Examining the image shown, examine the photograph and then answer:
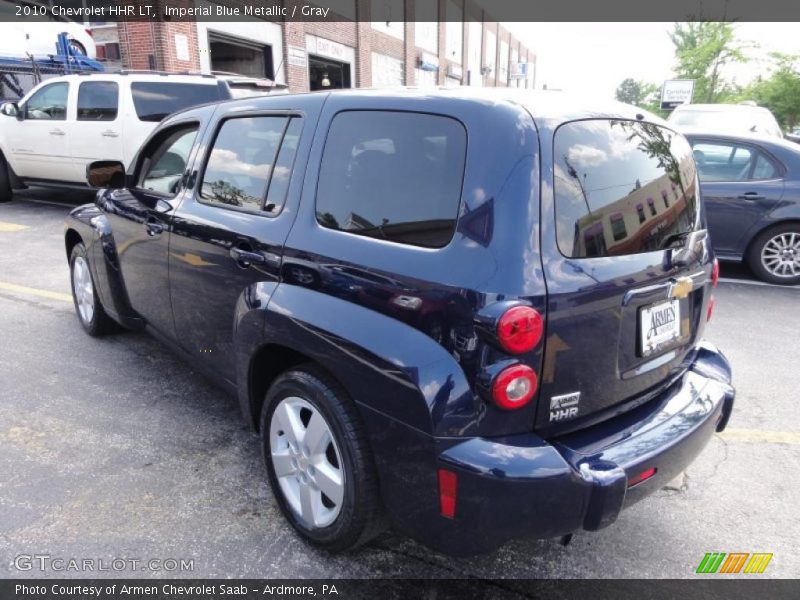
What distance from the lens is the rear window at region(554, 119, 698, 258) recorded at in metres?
1.95

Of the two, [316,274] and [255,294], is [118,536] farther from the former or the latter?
[316,274]

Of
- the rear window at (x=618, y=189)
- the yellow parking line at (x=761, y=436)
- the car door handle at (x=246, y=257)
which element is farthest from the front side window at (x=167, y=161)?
the yellow parking line at (x=761, y=436)

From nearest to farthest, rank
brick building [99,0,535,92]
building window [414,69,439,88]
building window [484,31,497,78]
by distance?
1. brick building [99,0,535,92]
2. building window [414,69,439,88]
3. building window [484,31,497,78]

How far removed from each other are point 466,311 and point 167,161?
2.52 metres

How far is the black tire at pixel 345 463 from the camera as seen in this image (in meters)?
2.09

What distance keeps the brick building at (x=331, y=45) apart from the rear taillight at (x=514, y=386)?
5.16 metres

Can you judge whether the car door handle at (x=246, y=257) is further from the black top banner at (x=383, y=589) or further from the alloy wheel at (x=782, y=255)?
the alloy wheel at (x=782, y=255)

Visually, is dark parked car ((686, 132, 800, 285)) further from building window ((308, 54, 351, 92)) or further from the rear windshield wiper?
building window ((308, 54, 351, 92))

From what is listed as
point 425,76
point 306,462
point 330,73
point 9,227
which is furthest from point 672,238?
point 425,76

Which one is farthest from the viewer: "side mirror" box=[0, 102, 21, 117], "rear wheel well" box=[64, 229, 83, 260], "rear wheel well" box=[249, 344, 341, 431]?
"side mirror" box=[0, 102, 21, 117]

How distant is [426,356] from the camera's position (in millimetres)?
1850

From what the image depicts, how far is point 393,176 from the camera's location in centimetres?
212

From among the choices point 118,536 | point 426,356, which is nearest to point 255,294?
point 426,356

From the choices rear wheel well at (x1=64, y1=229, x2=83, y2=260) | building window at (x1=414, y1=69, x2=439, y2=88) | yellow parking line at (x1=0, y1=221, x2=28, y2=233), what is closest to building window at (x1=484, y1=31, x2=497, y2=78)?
building window at (x1=414, y1=69, x2=439, y2=88)
